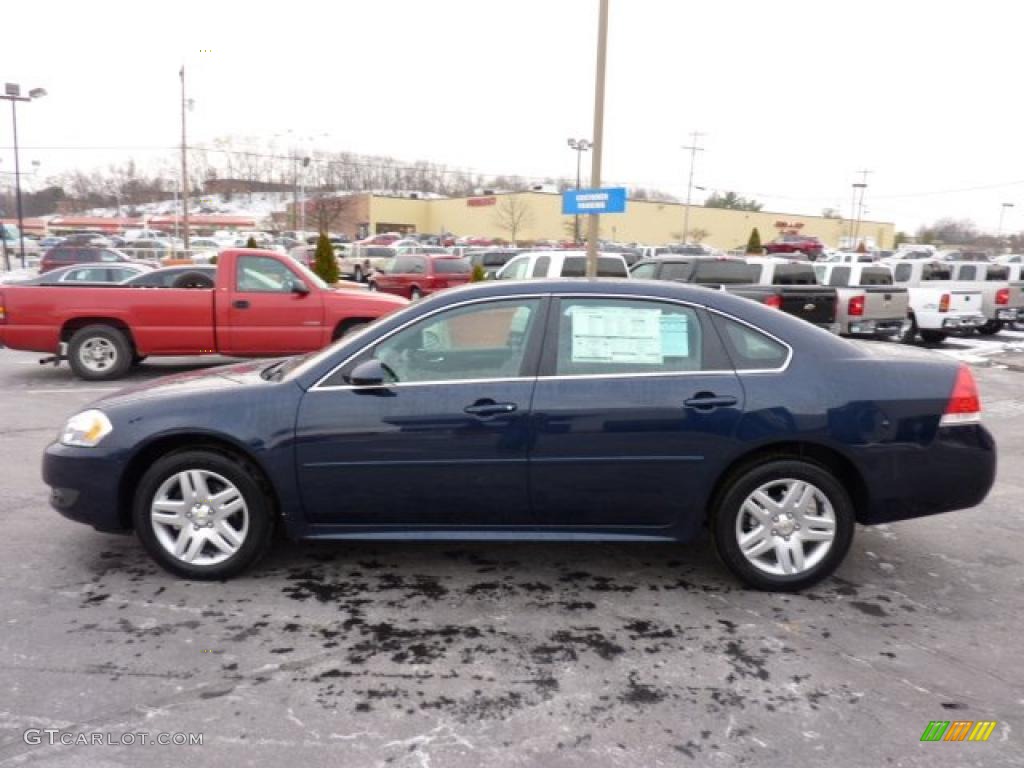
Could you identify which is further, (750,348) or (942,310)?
(942,310)

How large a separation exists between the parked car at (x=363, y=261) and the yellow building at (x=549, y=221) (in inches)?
1394

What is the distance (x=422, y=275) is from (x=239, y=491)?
21.4m

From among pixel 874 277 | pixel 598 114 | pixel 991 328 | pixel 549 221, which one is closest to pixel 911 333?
pixel 874 277

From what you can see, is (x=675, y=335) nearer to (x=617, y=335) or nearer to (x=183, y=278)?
(x=617, y=335)

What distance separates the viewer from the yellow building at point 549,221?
79.8m

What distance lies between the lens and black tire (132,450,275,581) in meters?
3.95

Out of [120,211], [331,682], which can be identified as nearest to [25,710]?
[331,682]

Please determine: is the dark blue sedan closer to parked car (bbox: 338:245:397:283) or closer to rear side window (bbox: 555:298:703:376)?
rear side window (bbox: 555:298:703:376)

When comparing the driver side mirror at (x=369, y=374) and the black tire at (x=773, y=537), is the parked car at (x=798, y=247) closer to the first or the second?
the black tire at (x=773, y=537)

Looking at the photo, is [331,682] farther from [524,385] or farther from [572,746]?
[524,385]

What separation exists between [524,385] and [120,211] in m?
126

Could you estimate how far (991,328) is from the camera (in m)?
17.9

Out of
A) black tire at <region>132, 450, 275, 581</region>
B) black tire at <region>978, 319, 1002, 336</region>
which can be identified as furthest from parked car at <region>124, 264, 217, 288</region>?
black tire at <region>978, 319, 1002, 336</region>

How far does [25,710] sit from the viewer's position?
2906 mm
